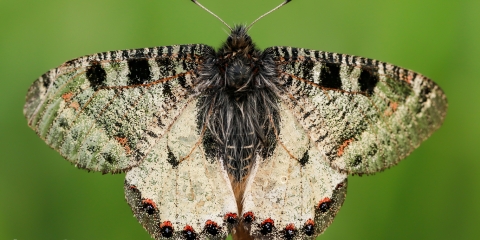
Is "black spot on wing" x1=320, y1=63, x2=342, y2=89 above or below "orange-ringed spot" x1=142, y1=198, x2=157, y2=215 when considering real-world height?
above

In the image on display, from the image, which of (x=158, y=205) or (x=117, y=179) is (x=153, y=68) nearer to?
(x=158, y=205)

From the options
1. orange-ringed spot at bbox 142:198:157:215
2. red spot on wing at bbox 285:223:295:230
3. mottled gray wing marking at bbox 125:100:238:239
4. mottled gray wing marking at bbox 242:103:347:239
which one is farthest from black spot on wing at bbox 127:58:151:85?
red spot on wing at bbox 285:223:295:230

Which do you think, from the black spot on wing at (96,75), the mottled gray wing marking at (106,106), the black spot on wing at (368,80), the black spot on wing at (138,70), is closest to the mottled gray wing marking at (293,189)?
the black spot on wing at (368,80)

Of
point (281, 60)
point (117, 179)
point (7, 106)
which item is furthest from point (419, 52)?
point (7, 106)

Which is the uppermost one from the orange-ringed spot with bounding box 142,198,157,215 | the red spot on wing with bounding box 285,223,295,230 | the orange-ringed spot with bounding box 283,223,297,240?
the orange-ringed spot with bounding box 142,198,157,215

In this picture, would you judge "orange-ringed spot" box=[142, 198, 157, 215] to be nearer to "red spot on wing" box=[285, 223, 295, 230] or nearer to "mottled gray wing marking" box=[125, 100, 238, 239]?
"mottled gray wing marking" box=[125, 100, 238, 239]

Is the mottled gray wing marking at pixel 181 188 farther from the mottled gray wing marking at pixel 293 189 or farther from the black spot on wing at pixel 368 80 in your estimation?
the black spot on wing at pixel 368 80
